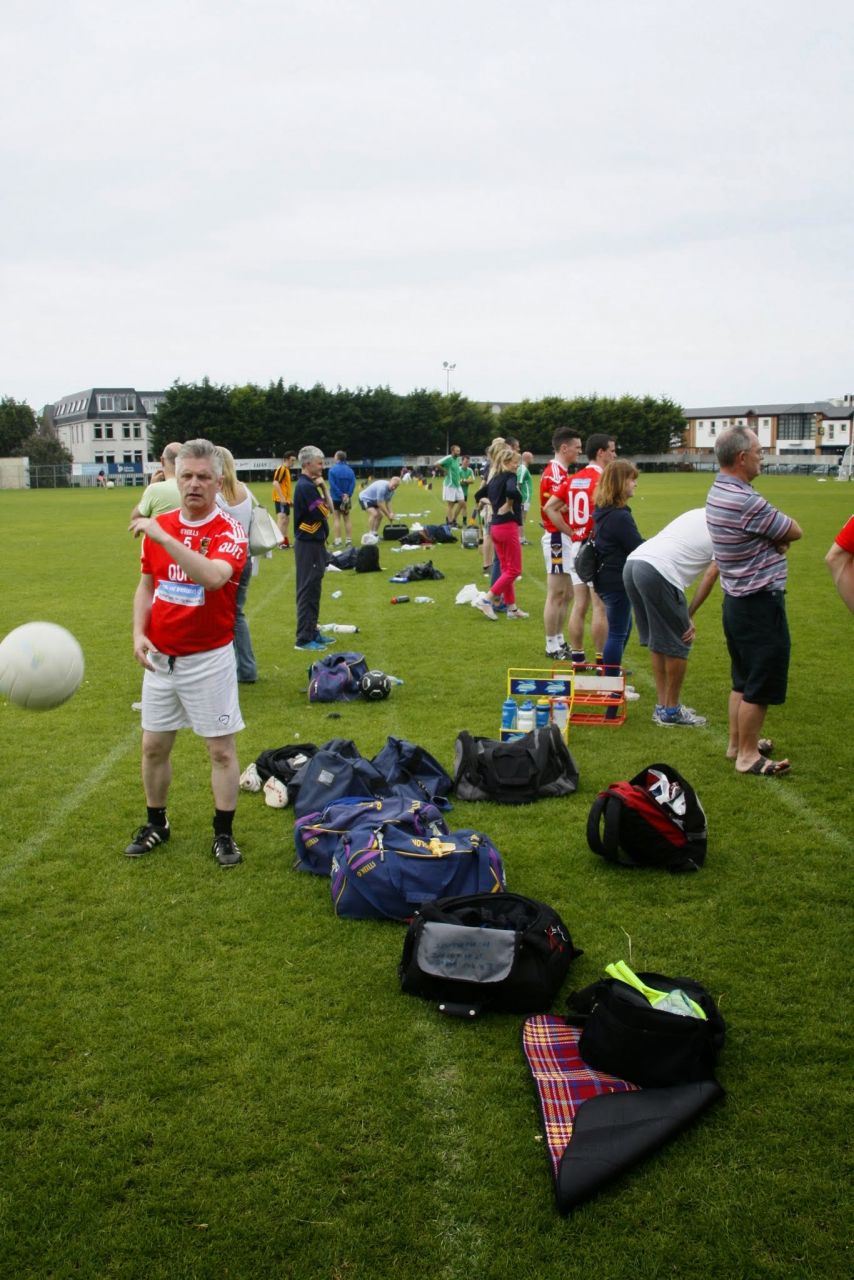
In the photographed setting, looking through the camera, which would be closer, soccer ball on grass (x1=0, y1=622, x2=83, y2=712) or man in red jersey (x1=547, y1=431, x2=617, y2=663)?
soccer ball on grass (x1=0, y1=622, x2=83, y2=712)

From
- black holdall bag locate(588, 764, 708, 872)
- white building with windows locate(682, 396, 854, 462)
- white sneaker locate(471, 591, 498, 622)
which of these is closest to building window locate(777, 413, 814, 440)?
white building with windows locate(682, 396, 854, 462)

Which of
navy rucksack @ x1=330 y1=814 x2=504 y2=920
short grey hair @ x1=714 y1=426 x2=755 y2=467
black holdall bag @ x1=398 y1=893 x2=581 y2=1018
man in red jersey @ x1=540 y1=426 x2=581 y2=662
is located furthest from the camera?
man in red jersey @ x1=540 y1=426 x2=581 y2=662

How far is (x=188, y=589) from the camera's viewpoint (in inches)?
190

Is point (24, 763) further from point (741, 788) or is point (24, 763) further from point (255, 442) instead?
point (255, 442)

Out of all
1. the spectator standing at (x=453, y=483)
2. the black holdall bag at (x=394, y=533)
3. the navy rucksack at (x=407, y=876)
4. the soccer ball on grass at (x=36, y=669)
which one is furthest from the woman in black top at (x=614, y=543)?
the black holdall bag at (x=394, y=533)

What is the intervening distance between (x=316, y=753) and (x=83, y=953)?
2201 mm

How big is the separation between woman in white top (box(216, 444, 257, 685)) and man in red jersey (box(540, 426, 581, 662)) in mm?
3132

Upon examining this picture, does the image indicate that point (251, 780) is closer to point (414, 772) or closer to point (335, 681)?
point (414, 772)

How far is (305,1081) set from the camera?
3.45 m

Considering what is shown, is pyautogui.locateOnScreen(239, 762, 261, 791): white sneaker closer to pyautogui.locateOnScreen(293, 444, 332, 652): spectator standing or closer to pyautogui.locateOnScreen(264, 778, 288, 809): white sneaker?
pyautogui.locateOnScreen(264, 778, 288, 809): white sneaker

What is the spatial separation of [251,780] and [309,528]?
470cm

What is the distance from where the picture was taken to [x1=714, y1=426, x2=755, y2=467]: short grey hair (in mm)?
6098

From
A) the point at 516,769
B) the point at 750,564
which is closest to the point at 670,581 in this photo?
the point at 750,564

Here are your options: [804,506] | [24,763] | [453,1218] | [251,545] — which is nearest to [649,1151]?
[453,1218]
